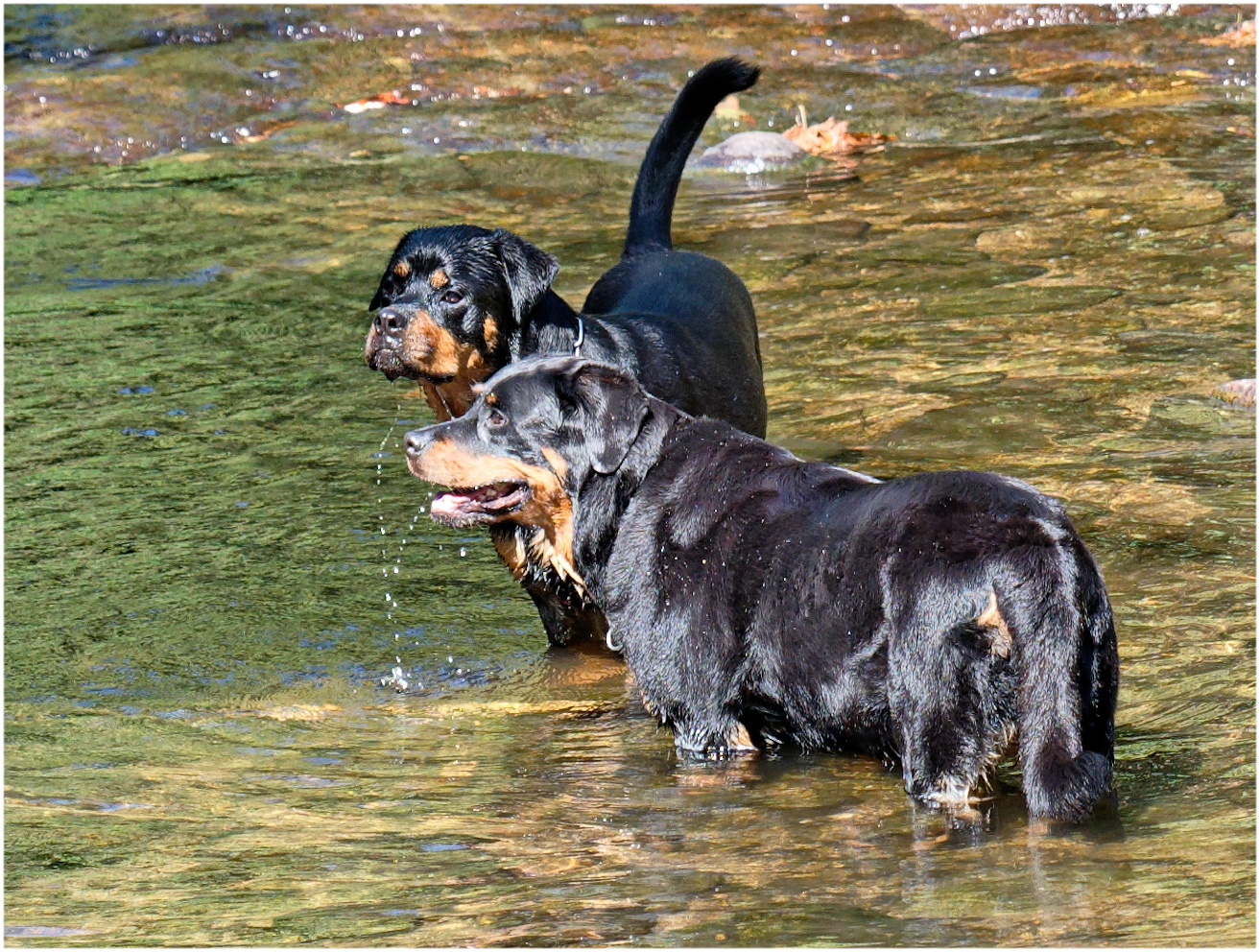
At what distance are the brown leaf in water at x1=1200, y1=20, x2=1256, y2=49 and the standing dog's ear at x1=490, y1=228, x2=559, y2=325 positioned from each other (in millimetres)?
11790

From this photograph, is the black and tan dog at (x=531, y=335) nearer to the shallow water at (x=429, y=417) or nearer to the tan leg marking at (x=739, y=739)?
the shallow water at (x=429, y=417)

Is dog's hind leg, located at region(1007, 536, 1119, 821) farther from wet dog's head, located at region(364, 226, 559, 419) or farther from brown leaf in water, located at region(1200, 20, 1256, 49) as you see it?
brown leaf in water, located at region(1200, 20, 1256, 49)

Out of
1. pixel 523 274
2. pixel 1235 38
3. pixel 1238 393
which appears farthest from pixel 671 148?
pixel 1235 38

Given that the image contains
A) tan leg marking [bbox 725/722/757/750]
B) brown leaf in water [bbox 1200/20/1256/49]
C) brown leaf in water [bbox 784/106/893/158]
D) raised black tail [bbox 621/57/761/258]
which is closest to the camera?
tan leg marking [bbox 725/722/757/750]

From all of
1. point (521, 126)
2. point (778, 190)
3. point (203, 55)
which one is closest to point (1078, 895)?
point (778, 190)

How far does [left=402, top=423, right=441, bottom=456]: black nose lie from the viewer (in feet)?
17.7

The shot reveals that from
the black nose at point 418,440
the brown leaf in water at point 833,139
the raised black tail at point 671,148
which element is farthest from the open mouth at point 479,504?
the brown leaf in water at point 833,139

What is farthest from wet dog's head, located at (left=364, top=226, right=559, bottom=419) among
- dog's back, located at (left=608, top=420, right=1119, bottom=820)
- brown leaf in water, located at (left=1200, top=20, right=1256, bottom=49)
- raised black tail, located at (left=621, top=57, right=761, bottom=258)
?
brown leaf in water, located at (left=1200, top=20, right=1256, bottom=49)

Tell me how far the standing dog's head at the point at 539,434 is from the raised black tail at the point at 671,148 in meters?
2.97

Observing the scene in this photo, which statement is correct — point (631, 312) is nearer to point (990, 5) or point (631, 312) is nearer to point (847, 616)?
point (847, 616)

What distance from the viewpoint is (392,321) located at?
20.9 feet

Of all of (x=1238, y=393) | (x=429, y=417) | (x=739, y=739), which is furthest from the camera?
(x=429, y=417)

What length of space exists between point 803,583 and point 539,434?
1.10 metres

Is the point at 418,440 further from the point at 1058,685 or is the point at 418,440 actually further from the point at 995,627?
the point at 1058,685
